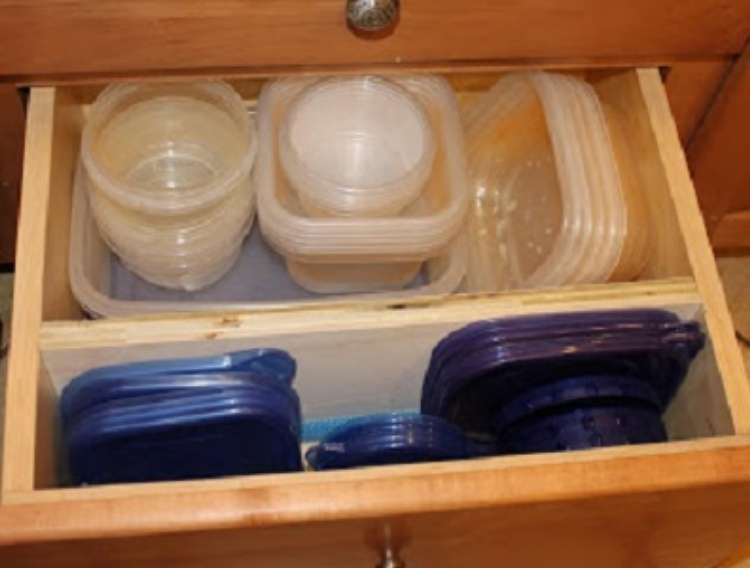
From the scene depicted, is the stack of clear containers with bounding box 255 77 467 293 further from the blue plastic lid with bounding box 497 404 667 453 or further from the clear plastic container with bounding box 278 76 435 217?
the blue plastic lid with bounding box 497 404 667 453

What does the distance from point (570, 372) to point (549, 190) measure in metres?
0.22

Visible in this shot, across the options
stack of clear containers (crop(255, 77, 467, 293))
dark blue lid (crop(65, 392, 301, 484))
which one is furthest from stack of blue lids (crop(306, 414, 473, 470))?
stack of clear containers (crop(255, 77, 467, 293))

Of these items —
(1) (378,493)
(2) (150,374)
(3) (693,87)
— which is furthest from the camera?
(3) (693,87)

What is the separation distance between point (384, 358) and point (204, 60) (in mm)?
264

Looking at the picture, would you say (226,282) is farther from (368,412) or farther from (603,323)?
(603,323)

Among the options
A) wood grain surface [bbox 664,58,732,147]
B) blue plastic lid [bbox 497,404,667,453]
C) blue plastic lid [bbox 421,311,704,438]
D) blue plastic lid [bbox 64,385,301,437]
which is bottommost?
blue plastic lid [bbox 497,404,667,453]

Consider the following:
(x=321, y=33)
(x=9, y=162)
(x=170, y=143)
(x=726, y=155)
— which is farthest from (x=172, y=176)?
(x=726, y=155)

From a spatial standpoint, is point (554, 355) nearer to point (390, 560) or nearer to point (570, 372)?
point (570, 372)

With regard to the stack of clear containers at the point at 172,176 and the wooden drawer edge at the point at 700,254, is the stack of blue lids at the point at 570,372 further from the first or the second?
the stack of clear containers at the point at 172,176

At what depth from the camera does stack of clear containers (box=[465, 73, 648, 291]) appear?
0.83 meters

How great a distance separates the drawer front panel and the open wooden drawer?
0.06 meters

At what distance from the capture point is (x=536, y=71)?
873mm

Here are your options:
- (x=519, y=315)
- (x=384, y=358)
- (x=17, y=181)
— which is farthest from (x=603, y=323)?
(x=17, y=181)

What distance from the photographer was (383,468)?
650mm
